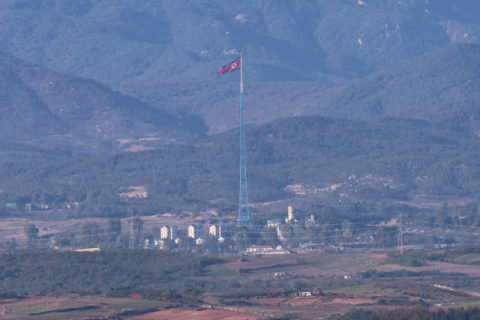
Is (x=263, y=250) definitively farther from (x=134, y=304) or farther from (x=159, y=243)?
(x=134, y=304)

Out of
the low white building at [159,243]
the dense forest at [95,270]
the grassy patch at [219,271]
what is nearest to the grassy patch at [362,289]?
the dense forest at [95,270]

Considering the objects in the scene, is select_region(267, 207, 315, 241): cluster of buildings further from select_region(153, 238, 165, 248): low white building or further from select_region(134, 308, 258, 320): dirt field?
select_region(134, 308, 258, 320): dirt field

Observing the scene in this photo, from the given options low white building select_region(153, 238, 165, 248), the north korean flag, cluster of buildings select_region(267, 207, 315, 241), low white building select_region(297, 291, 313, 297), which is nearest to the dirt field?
low white building select_region(297, 291, 313, 297)

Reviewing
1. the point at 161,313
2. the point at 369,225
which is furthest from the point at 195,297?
the point at 369,225

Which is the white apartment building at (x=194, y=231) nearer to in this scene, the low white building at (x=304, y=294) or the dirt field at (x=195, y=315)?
the low white building at (x=304, y=294)

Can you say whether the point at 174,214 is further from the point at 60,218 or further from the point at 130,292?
the point at 130,292

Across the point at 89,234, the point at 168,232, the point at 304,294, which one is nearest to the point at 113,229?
the point at 89,234
